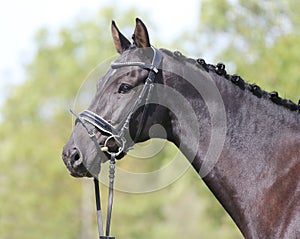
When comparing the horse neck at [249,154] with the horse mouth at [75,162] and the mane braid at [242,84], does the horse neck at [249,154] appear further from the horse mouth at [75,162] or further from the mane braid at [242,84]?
the horse mouth at [75,162]

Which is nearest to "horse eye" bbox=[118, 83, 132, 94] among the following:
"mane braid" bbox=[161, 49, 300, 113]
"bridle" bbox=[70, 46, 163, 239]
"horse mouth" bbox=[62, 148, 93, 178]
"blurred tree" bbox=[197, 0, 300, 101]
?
"bridle" bbox=[70, 46, 163, 239]

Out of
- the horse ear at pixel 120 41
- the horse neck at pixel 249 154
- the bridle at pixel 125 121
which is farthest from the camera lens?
the horse ear at pixel 120 41

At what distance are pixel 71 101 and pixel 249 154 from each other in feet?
81.9

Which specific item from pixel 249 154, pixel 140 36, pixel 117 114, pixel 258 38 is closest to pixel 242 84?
pixel 249 154

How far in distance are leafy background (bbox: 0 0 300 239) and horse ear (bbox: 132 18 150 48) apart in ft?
50.7

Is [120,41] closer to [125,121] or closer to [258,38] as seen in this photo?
[125,121]

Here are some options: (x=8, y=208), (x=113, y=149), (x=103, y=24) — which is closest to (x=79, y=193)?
(x=8, y=208)

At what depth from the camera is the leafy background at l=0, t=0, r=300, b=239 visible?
2242 centimetres

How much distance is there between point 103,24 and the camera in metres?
33.4

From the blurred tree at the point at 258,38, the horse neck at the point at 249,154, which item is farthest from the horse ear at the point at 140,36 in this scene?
the blurred tree at the point at 258,38

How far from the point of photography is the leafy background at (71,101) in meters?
22.4

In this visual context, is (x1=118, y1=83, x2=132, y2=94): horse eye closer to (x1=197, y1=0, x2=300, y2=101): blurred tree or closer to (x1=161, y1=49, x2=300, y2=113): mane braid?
(x1=161, y1=49, x2=300, y2=113): mane braid

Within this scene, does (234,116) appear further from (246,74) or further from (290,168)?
(246,74)

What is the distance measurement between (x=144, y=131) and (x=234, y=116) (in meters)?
0.81
